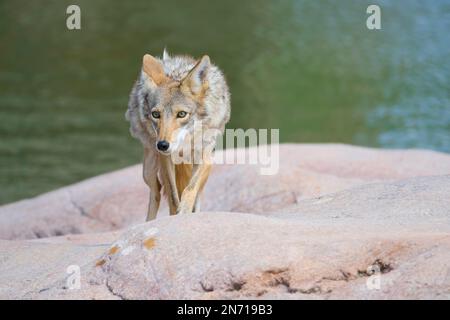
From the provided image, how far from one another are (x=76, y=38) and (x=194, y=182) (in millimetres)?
14892

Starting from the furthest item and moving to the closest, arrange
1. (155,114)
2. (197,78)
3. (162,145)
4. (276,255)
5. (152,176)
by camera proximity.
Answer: (152,176) < (197,78) < (155,114) < (162,145) < (276,255)

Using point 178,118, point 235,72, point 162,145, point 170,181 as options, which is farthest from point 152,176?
point 235,72

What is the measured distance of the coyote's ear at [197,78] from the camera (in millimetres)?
7016

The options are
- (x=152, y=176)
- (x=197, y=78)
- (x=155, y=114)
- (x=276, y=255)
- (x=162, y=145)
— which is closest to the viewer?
(x=276, y=255)

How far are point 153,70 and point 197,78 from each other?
34cm

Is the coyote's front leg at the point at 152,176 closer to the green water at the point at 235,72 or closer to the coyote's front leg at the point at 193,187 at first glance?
the coyote's front leg at the point at 193,187

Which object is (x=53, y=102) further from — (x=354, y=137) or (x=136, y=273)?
(x=136, y=273)

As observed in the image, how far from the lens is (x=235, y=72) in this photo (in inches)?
768

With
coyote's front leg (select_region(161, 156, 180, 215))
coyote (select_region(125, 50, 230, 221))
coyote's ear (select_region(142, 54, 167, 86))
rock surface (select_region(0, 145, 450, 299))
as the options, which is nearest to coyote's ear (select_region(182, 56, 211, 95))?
coyote (select_region(125, 50, 230, 221))

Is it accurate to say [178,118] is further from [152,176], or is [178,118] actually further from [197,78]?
[152,176]

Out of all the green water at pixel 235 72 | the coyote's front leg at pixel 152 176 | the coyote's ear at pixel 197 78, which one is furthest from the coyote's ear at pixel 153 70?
the green water at pixel 235 72

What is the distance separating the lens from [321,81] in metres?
19.1
